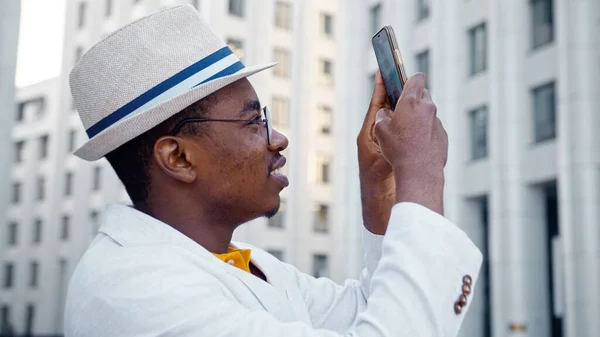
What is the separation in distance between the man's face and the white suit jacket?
19 centimetres

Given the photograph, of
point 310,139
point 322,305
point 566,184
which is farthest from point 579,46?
point 310,139

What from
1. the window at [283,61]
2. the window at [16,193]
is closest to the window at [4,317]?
the window at [16,193]

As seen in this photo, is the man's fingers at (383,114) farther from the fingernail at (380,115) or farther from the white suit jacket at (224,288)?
the white suit jacket at (224,288)

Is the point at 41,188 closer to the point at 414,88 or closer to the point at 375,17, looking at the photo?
the point at 375,17

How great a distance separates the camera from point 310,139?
46.3m

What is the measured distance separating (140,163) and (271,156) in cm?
37

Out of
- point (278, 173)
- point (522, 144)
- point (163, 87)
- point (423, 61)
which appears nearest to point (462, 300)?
point (278, 173)

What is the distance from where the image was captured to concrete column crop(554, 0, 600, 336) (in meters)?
21.3

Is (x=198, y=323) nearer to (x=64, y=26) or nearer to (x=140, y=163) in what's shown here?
(x=140, y=163)

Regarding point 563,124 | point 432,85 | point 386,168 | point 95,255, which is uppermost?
point 432,85

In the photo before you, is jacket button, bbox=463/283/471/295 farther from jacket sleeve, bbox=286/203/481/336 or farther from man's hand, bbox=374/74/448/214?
man's hand, bbox=374/74/448/214

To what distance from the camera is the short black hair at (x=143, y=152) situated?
Result: 90.5 inches

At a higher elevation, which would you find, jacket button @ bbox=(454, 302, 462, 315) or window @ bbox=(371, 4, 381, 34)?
window @ bbox=(371, 4, 381, 34)

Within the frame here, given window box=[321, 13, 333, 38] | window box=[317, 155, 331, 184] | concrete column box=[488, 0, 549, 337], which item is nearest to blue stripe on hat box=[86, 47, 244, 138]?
concrete column box=[488, 0, 549, 337]
